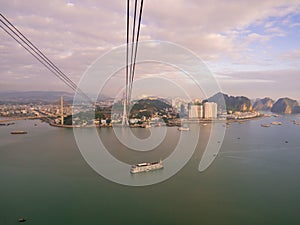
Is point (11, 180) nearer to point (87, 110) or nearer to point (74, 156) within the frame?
point (74, 156)

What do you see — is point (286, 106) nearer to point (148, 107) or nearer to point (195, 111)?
point (195, 111)

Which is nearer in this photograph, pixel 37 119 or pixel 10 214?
pixel 10 214

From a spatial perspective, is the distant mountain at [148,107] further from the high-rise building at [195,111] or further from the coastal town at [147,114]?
the high-rise building at [195,111]

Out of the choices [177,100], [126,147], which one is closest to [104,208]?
[126,147]

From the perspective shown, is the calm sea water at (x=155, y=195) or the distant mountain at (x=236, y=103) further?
the distant mountain at (x=236, y=103)

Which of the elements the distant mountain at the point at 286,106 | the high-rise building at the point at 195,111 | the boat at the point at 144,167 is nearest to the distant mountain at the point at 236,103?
the high-rise building at the point at 195,111

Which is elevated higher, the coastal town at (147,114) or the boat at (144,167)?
the coastal town at (147,114)

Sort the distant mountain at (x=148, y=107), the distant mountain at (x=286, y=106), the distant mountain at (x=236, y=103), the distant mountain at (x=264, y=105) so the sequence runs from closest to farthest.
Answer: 1. the distant mountain at (x=148, y=107)
2. the distant mountain at (x=236, y=103)
3. the distant mountain at (x=286, y=106)
4. the distant mountain at (x=264, y=105)
